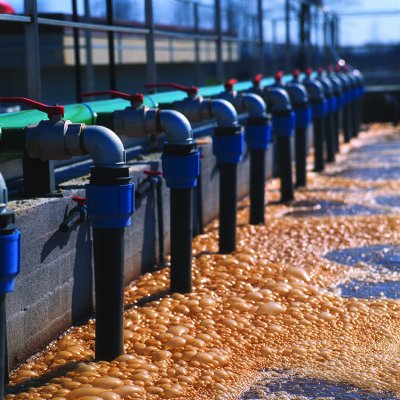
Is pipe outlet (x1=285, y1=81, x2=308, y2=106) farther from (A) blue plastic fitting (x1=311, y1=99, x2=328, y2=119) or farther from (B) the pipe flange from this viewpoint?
(B) the pipe flange

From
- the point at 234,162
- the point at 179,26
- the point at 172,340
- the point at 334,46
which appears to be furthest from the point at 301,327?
the point at 334,46

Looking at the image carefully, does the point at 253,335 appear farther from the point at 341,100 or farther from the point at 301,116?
the point at 341,100

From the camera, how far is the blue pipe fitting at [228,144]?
20.5ft

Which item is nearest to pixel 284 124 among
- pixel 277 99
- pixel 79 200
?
pixel 277 99

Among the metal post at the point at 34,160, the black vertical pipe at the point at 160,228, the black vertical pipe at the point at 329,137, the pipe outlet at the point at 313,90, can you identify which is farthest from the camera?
the black vertical pipe at the point at 329,137

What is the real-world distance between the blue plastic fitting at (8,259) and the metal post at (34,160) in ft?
5.02

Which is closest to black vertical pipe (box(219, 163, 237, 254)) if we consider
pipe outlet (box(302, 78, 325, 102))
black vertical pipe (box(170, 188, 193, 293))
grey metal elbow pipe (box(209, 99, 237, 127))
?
grey metal elbow pipe (box(209, 99, 237, 127))

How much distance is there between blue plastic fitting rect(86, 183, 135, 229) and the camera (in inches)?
155

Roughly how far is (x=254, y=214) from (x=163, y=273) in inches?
70.4

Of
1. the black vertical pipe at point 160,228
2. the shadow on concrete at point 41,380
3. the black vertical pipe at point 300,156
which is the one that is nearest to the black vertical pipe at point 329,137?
the black vertical pipe at point 300,156

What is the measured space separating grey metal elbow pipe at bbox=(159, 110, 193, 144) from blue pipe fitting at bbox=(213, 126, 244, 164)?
1282mm

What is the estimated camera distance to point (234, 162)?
20.7ft

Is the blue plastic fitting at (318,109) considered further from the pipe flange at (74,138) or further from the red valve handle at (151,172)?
the pipe flange at (74,138)

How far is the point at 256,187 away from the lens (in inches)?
293
